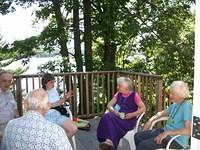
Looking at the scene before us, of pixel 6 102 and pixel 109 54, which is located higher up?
pixel 109 54

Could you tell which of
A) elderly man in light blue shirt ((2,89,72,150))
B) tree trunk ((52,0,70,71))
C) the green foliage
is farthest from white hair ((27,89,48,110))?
tree trunk ((52,0,70,71))

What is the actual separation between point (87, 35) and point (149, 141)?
611 centimetres

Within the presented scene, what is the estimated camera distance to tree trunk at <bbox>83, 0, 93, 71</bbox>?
9.34m

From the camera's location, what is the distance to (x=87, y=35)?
951 cm

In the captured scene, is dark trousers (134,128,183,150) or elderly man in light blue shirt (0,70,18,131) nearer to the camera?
dark trousers (134,128,183,150)

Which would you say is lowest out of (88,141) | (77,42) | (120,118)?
(88,141)

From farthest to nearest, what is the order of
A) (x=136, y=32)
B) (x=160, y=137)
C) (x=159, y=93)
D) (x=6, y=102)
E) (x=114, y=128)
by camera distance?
1. (x=136, y=32)
2. (x=159, y=93)
3. (x=114, y=128)
4. (x=6, y=102)
5. (x=160, y=137)

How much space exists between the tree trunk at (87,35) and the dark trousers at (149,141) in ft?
19.0

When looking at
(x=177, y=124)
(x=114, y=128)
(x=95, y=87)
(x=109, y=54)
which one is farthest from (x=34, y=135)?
(x=109, y=54)

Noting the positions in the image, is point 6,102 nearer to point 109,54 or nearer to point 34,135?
point 34,135

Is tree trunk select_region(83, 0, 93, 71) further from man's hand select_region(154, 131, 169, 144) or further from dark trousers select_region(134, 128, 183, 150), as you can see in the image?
man's hand select_region(154, 131, 169, 144)

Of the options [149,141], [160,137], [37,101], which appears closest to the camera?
[37,101]

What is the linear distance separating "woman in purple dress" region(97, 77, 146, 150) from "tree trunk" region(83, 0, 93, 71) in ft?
16.4

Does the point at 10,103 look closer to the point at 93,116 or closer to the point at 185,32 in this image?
the point at 93,116
